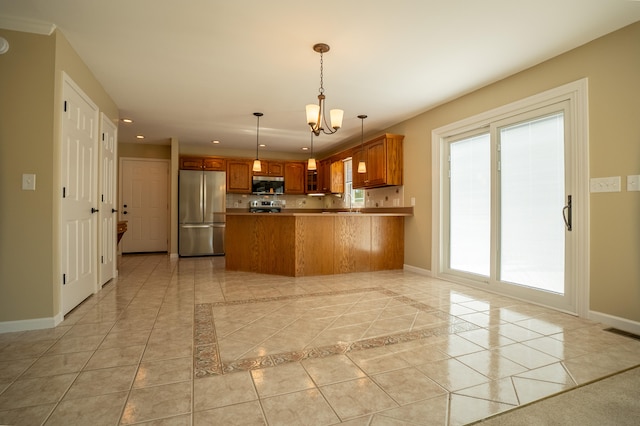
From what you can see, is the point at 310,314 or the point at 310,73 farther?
A: the point at 310,73

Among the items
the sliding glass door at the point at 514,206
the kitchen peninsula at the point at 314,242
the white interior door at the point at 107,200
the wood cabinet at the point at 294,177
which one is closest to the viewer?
the sliding glass door at the point at 514,206

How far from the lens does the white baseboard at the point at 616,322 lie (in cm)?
254

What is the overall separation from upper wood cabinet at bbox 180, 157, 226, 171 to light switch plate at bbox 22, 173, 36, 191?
4707 mm

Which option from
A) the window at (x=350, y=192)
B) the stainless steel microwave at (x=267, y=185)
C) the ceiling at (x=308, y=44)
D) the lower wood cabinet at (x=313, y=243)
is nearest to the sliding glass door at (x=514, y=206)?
the ceiling at (x=308, y=44)

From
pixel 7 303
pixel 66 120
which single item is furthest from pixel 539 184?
pixel 7 303

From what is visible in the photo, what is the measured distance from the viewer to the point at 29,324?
2.56 m

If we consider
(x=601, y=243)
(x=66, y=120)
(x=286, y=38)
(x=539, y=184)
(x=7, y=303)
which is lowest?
(x=7, y=303)

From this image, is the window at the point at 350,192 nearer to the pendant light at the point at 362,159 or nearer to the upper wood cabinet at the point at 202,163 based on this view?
the pendant light at the point at 362,159

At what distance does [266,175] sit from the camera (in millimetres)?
7844

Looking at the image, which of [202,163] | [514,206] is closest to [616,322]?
[514,206]

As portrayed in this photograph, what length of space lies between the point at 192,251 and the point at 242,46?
488 centimetres

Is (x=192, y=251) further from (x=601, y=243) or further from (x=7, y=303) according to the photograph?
(x=601, y=243)

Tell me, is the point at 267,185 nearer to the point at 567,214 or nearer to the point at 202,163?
the point at 202,163

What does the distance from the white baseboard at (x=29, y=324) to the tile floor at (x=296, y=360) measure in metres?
0.09
